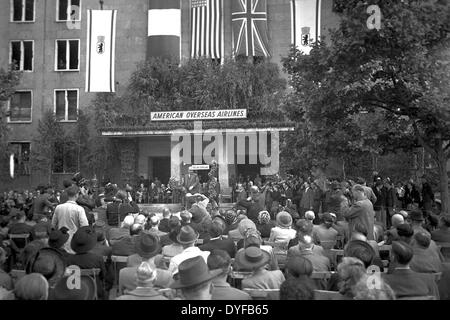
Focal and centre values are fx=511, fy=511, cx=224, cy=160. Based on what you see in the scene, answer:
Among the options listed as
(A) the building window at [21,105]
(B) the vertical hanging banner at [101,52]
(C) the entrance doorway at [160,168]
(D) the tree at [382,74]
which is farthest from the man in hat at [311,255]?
(A) the building window at [21,105]

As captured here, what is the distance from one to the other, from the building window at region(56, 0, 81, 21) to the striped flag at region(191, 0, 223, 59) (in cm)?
851

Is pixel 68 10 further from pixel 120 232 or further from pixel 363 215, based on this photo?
pixel 363 215

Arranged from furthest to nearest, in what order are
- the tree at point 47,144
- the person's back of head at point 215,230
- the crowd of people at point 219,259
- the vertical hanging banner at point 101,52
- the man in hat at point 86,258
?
the tree at point 47,144 < the vertical hanging banner at point 101,52 < the person's back of head at point 215,230 < the man in hat at point 86,258 < the crowd of people at point 219,259

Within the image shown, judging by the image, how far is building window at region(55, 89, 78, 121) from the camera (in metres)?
34.3

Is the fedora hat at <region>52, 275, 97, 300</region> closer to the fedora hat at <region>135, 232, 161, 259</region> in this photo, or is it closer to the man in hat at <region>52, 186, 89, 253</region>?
the fedora hat at <region>135, 232, 161, 259</region>

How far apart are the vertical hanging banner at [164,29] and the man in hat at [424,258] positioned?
90.9 ft

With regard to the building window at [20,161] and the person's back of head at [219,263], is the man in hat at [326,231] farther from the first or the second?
the building window at [20,161]

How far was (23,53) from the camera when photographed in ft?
115

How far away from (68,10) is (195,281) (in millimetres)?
33971

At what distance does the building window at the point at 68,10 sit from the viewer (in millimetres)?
34812

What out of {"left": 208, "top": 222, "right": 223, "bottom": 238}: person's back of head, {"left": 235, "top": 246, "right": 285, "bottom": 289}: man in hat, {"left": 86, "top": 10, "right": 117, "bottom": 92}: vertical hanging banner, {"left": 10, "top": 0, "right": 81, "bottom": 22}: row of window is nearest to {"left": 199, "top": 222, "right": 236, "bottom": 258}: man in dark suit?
{"left": 208, "top": 222, "right": 223, "bottom": 238}: person's back of head

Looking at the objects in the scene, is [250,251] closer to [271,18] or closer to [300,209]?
[300,209]

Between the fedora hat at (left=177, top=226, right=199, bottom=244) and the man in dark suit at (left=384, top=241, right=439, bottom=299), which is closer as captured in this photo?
the man in dark suit at (left=384, top=241, right=439, bottom=299)

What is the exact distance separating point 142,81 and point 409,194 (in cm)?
1902
